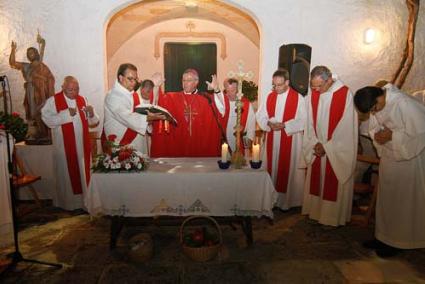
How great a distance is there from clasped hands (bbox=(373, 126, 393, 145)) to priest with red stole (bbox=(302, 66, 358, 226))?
2.00 ft

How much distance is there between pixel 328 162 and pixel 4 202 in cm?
415

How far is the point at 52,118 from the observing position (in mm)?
5555

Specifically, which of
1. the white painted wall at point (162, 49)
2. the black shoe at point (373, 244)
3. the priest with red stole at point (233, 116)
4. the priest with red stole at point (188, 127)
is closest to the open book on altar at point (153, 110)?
the priest with red stole at point (188, 127)

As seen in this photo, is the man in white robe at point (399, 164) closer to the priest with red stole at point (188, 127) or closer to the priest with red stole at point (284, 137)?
the priest with red stole at point (284, 137)

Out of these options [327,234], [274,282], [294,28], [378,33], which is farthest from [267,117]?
[274,282]

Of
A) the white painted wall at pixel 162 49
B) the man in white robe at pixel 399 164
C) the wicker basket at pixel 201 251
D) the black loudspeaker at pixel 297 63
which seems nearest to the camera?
the wicker basket at pixel 201 251

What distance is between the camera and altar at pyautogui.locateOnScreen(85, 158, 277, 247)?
4.04 m

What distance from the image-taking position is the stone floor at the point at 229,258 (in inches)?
143

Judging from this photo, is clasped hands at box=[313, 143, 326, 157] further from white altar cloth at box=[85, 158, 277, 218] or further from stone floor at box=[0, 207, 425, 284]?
white altar cloth at box=[85, 158, 277, 218]

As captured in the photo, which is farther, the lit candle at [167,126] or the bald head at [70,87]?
the lit candle at [167,126]

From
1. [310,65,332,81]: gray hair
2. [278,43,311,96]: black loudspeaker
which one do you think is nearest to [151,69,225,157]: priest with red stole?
[278,43,311,96]: black loudspeaker

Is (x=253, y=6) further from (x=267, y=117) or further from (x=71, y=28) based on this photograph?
(x=71, y=28)

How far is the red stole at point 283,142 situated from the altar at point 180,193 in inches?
66.7

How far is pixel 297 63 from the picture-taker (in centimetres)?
604
